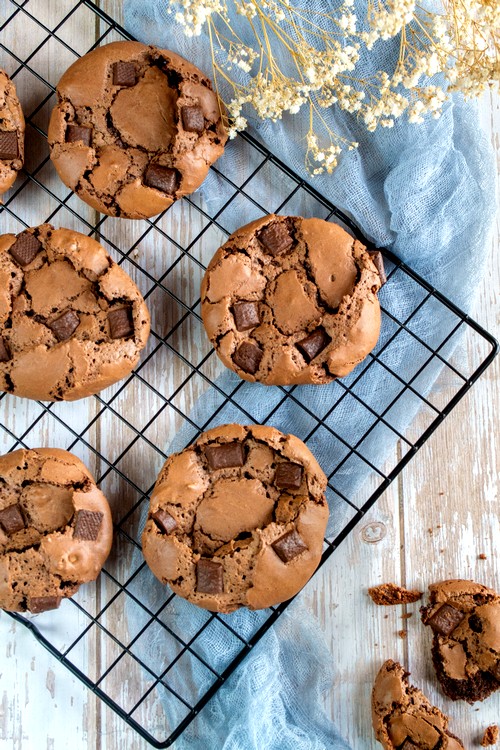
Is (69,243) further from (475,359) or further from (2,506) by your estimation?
(475,359)

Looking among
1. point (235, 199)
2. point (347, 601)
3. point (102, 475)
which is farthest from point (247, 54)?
point (347, 601)

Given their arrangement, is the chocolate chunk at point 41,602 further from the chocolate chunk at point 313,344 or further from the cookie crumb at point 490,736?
the cookie crumb at point 490,736

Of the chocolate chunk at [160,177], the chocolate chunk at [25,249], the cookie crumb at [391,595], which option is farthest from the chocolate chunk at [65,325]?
the cookie crumb at [391,595]

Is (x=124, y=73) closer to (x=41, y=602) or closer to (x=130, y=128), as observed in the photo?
(x=130, y=128)

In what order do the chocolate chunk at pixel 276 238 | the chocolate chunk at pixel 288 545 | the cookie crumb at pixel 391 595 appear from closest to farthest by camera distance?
the chocolate chunk at pixel 288 545
the chocolate chunk at pixel 276 238
the cookie crumb at pixel 391 595

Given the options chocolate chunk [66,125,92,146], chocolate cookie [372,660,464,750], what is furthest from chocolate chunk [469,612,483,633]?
chocolate chunk [66,125,92,146]

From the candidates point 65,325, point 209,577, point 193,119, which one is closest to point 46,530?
point 209,577

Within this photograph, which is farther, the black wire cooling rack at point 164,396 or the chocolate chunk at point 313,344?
the black wire cooling rack at point 164,396
